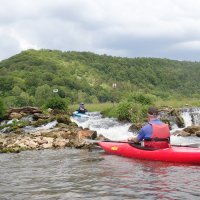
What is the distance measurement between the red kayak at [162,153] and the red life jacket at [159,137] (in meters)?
0.17

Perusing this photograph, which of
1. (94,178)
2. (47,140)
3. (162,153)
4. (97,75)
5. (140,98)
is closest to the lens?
(94,178)

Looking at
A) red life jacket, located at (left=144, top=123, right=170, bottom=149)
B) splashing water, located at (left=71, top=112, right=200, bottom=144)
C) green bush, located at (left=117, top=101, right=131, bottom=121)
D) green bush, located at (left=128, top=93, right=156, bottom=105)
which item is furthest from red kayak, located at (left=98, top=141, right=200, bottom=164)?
green bush, located at (left=128, top=93, right=156, bottom=105)

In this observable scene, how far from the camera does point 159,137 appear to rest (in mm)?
11367

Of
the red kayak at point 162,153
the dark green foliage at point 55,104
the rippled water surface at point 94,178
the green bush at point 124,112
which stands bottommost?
the rippled water surface at point 94,178

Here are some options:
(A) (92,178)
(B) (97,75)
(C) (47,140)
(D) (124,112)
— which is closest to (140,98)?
(D) (124,112)

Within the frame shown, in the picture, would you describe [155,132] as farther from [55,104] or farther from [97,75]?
[97,75]

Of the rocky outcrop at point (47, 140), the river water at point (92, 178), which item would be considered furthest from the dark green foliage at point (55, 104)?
the river water at point (92, 178)

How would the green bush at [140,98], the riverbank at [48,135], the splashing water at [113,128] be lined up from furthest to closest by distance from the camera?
1. the green bush at [140,98]
2. the splashing water at [113,128]
3. the riverbank at [48,135]

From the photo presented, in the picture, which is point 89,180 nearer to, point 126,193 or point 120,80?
point 126,193

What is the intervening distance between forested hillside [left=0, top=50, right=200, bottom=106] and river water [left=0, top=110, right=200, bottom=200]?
149 ft

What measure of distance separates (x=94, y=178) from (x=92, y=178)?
0.05m

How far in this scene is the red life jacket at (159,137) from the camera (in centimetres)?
1128

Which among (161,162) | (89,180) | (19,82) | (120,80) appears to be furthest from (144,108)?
(120,80)

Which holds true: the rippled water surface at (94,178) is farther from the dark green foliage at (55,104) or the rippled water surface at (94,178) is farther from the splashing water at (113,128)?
the dark green foliage at (55,104)
